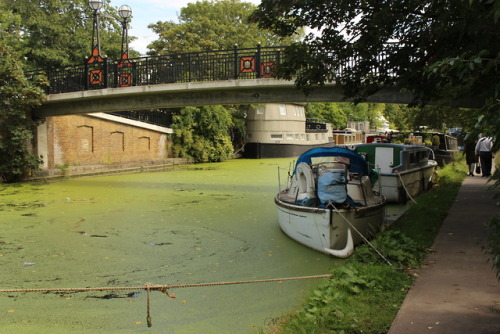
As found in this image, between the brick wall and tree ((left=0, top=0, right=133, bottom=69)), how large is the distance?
7201mm

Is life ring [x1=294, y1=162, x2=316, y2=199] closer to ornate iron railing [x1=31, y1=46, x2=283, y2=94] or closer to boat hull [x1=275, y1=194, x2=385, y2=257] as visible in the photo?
boat hull [x1=275, y1=194, x2=385, y2=257]

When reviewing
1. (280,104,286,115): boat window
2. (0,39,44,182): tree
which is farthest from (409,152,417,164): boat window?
(280,104,286,115): boat window

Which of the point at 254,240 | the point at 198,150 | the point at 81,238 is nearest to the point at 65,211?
the point at 81,238

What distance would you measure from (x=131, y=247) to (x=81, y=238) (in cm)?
149

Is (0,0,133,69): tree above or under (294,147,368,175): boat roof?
above

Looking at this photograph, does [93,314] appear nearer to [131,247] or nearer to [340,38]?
[131,247]

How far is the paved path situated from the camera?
4723 mm

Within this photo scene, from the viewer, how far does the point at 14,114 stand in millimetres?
21172

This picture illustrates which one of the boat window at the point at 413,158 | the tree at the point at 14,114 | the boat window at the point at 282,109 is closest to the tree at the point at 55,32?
the tree at the point at 14,114

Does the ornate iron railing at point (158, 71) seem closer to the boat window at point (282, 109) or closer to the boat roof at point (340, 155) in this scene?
the boat roof at point (340, 155)

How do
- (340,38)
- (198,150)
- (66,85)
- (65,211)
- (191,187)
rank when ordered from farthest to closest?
(198,150), (66,85), (191,187), (65,211), (340,38)

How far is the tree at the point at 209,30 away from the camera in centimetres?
3744

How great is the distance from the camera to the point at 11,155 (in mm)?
21391

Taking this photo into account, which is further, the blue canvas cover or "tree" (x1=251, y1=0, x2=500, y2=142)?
the blue canvas cover
